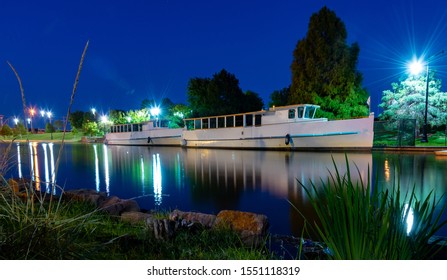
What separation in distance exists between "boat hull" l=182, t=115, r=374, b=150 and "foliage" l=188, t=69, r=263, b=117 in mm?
12118

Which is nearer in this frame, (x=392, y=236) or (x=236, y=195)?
(x=392, y=236)

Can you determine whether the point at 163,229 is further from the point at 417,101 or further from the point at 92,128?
the point at 92,128

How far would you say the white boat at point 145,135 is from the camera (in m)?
29.7

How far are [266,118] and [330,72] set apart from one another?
7.09 metres

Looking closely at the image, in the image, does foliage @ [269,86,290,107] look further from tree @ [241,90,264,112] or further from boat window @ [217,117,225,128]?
boat window @ [217,117,225,128]

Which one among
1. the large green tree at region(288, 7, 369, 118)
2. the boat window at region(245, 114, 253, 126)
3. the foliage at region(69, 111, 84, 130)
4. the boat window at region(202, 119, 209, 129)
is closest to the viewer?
the boat window at region(245, 114, 253, 126)

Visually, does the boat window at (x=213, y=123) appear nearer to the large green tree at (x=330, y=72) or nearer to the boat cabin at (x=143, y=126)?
the large green tree at (x=330, y=72)

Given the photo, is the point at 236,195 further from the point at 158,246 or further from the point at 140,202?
the point at 158,246

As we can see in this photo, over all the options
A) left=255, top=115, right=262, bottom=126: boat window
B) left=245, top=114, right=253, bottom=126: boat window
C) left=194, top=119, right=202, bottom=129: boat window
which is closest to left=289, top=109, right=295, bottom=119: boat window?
left=255, top=115, right=262, bottom=126: boat window

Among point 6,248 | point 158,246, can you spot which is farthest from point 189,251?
point 6,248

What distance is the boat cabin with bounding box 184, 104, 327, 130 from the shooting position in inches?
763

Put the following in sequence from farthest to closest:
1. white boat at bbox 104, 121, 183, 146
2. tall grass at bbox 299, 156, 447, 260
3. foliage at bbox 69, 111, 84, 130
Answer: foliage at bbox 69, 111, 84, 130, white boat at bbox 104, 121, 183, 146, tall grass at bbox 299, 156, 447, 260
